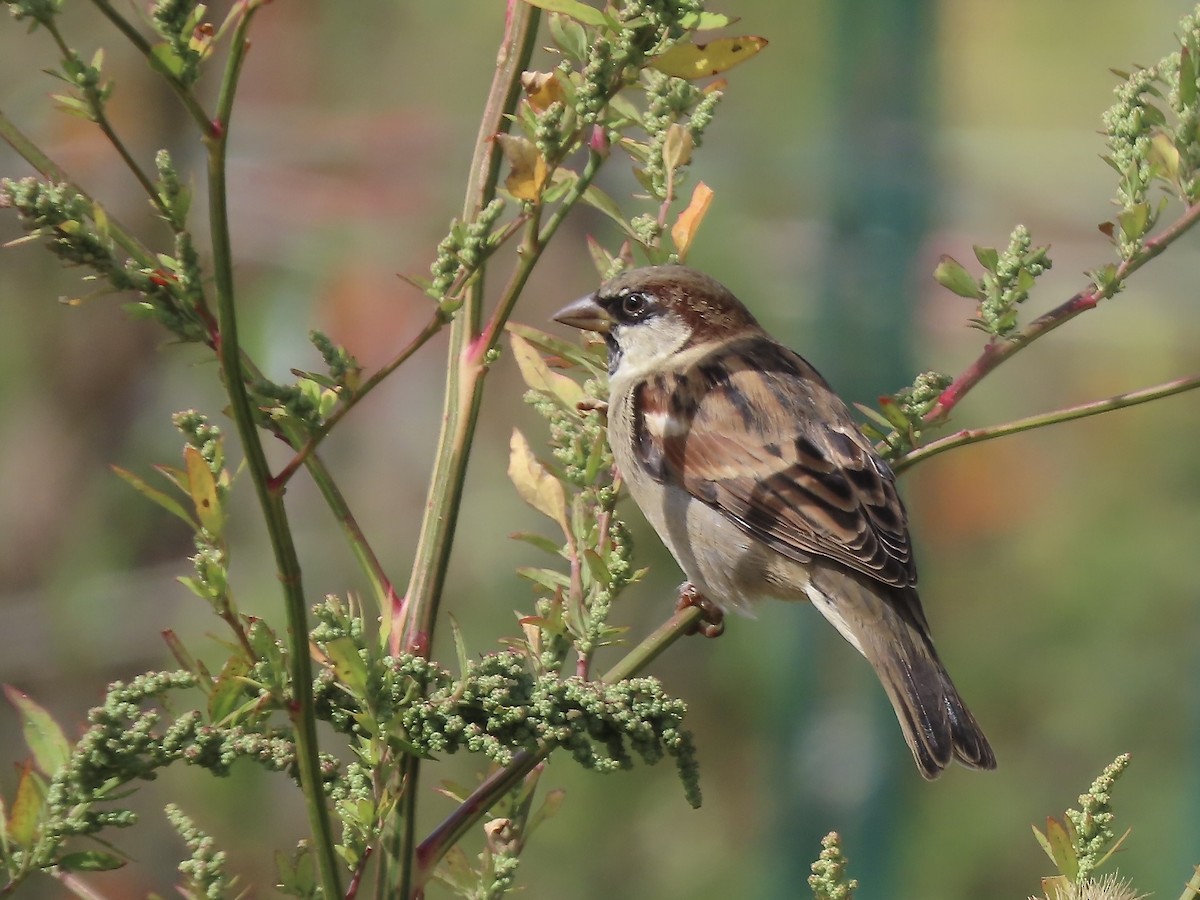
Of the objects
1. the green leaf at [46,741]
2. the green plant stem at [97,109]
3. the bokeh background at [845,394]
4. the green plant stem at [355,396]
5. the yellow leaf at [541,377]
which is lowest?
the bokeh background at [845,394]

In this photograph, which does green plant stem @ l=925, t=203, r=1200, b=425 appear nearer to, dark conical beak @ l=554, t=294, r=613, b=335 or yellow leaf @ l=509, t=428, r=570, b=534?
yellow leaf @ l=509, t=428, r=570, b=534

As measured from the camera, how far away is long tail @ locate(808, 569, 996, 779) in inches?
68.5

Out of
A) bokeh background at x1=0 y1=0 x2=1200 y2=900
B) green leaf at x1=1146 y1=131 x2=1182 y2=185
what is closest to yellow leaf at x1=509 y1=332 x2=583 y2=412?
green leaf at x1=1146 y1=131 x2=1182 y2=185

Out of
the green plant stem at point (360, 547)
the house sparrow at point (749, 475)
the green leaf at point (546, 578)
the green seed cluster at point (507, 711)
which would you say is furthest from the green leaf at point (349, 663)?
the house sparrow at point (749, 475)

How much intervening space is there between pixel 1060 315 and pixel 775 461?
2.91 feet

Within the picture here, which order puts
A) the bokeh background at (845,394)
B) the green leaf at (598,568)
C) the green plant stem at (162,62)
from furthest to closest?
the bokeh background at (845,394)
the green leaf at (598,568)
the green plant stem at (162,62)

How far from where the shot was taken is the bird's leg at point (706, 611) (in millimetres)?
1736

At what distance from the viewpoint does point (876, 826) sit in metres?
3.36

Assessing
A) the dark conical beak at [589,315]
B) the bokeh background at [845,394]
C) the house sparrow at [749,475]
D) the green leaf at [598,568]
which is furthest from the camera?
the bokeh background at [845,394]

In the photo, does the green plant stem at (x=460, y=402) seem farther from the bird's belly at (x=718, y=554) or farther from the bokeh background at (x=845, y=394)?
the bokeh background at (x=845, y=394)

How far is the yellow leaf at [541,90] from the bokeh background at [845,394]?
244 centimetres

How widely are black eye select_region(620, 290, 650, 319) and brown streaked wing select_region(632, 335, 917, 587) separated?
101 mm

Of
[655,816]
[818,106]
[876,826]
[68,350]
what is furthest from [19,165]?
[876,826]

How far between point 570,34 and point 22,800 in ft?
2.01
